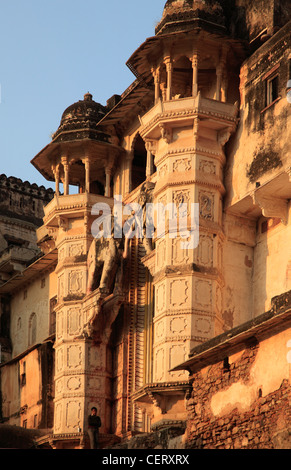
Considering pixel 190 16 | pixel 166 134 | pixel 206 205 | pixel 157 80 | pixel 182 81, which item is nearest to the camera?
pixel 206 205

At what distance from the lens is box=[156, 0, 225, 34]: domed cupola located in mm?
27016

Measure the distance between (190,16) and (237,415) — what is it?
10.4m

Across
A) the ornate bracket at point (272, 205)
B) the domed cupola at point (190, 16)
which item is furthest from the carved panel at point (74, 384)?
the domed cupola at point (190, 16)

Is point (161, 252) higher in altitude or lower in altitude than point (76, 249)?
lower

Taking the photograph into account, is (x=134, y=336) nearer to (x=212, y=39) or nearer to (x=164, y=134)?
(x=164, y=134)

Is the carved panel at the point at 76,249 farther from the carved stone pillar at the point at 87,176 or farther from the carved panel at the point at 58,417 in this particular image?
the carved panel at the point at 58,417

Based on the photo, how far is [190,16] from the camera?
2709 centimetres

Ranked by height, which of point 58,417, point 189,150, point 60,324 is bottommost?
point 58,417

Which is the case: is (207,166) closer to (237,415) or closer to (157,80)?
(157,80)

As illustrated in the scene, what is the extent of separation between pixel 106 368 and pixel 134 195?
415 cm

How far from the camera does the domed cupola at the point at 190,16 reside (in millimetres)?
27016

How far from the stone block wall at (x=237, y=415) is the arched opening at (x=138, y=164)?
10606mm

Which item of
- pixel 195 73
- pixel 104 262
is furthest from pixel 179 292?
pixel 195 73
